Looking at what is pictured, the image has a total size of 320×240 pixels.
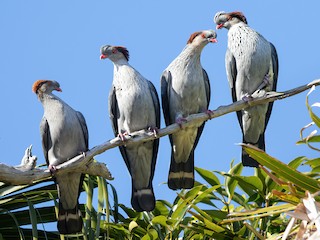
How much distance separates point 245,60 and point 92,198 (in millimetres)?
1566

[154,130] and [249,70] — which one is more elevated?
[249,70]

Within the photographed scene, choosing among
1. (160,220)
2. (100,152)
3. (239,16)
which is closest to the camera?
(100,152)

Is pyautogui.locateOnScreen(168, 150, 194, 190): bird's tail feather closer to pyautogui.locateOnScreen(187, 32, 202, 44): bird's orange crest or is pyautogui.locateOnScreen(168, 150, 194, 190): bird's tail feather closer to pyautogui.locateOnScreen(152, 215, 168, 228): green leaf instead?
pyautogui.locateOnScreen(152, 215, 168, 228): green leaf

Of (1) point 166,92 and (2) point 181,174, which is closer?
(1) point 166,92

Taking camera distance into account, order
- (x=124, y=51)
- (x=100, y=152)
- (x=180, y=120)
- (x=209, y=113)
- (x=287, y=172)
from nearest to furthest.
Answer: (x=287, y=172) → (x=100, y=152) → (x=209, y=113) → (x=180, y=120) → (x=124, y=51)

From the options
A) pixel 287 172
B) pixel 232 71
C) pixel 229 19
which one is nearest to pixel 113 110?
pixel 232 71

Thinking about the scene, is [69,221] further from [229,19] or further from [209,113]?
[229,19]

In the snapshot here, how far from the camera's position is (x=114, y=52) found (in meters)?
5.60

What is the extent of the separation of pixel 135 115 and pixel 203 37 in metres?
0.81

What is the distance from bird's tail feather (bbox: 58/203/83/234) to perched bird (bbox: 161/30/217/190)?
29.6 inches

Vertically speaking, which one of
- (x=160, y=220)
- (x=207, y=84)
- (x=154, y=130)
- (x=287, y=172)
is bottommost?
(x=287, y=172)

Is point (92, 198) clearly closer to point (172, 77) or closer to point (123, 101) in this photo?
point (123, 101)

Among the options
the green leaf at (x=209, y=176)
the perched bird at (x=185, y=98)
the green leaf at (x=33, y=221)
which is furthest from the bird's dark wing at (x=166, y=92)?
the green leaf at (x=33, y=221)

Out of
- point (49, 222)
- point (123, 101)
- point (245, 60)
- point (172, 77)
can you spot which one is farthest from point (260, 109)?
point (49, 222)
